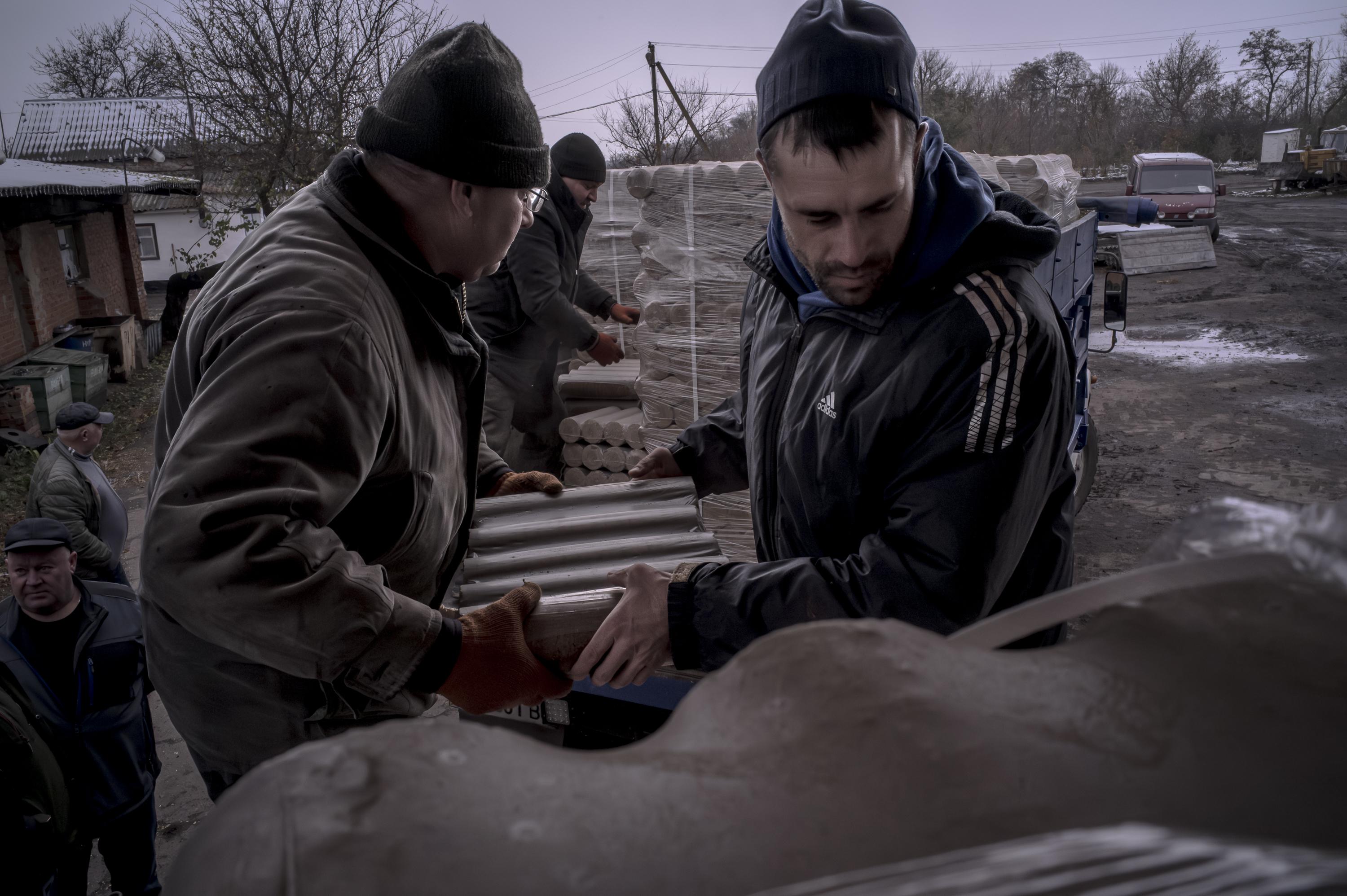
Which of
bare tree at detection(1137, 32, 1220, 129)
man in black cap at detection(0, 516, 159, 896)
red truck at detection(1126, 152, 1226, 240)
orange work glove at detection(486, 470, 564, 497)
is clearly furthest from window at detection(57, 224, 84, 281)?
bare tree at detection(1137, 32, 1220, 129)

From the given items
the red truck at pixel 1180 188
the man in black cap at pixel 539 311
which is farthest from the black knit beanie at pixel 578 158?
the red truck at pixel 1180 188

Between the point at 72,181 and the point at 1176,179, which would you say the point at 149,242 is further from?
the point at 1176,179

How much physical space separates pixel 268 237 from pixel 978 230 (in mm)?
1469

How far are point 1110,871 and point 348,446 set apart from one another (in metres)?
1.57

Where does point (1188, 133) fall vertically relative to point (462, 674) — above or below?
above

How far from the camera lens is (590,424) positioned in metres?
6.57

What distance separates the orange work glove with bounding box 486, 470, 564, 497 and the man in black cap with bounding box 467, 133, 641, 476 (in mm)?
3077

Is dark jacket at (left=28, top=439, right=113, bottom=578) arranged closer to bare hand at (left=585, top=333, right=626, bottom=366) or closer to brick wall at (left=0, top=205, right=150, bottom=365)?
bare hand at (left=585, top=333, right=626, bottom=366)

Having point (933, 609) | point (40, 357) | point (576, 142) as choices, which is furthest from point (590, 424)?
point (40, 357)

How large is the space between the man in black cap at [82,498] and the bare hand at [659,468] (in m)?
3.98

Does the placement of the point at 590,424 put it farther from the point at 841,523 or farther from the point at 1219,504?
the point at 1219,504

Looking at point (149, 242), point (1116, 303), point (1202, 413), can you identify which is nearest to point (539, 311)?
point (1116, 303)

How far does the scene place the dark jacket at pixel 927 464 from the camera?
5.52ft

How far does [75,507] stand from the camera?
555 cm
